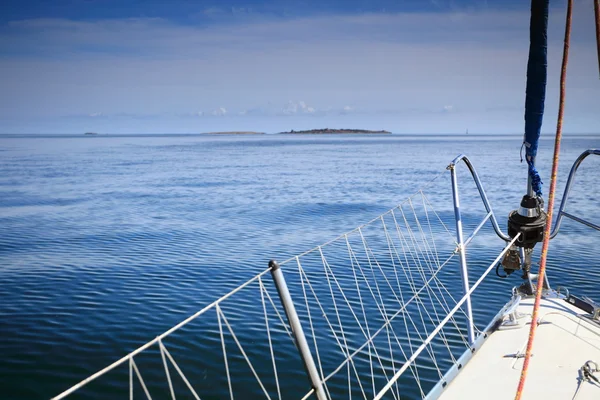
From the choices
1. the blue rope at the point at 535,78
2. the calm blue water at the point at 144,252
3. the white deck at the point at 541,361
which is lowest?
the calm blue water at the point at 144,252

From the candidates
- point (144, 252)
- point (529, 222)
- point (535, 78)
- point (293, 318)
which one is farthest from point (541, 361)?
point (144, 252)

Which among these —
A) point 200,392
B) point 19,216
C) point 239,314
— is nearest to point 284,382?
point 200,392

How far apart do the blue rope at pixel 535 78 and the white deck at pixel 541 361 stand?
2.39m

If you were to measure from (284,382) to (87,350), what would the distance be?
14.1 ft

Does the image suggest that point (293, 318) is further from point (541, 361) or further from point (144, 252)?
point (144, 252)

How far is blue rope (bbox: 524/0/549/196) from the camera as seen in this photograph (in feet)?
25.2

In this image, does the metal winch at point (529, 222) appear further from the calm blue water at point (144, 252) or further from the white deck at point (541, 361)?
the calm blue water at point (144, 252)

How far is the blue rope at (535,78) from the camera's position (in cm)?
770

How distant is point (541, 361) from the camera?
6.18 meters

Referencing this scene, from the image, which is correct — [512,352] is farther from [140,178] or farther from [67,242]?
[140,178]

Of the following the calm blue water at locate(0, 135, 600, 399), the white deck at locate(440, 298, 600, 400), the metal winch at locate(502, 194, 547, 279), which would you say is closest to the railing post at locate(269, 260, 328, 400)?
the white deck at locate(440, 298, 600, 400)

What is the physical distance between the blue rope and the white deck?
2.39 m

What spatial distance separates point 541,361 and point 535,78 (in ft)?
14.7

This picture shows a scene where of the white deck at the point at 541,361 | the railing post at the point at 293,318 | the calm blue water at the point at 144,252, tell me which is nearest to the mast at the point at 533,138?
the white deck at the point at 541,361
